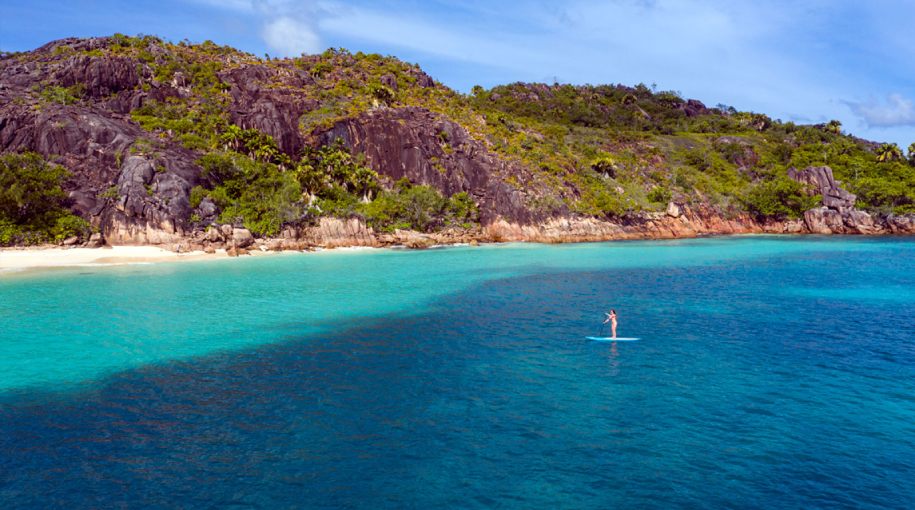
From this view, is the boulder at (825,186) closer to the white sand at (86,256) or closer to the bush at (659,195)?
the bush at (659,195)

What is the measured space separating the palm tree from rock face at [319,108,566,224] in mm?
93603

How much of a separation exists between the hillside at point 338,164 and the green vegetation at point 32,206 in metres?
0.23

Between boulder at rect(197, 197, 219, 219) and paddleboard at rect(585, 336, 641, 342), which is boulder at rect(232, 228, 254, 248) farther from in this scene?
paddleboard at rect(585, 336, 641, 342)

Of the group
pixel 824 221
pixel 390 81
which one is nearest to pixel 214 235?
pixel 390 81

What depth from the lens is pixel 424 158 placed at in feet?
342

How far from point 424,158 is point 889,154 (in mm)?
117402

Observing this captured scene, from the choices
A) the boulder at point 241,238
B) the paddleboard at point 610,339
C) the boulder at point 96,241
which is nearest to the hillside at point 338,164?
the boulder at point 241,238

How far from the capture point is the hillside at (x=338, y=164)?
245ft

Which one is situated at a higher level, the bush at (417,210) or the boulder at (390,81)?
the boulder at (390,81)

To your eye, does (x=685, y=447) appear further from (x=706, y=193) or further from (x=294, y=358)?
(x=706, y=193)

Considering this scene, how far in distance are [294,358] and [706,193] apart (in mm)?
117317

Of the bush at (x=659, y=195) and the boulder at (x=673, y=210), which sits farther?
the bush at (x=659, y=195)

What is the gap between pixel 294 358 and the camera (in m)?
23.6

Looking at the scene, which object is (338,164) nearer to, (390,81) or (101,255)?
(101,255)
